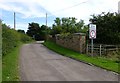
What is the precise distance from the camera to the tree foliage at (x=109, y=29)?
1244 inches

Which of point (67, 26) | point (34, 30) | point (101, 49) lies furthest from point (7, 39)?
point (34, 30)

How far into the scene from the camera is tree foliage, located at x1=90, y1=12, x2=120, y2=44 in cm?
3161

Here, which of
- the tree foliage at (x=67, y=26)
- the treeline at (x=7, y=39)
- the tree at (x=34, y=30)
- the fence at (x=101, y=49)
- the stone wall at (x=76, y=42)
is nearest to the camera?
the treeline at (x=7, y=39)

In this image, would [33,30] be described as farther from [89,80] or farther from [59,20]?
[89,80]

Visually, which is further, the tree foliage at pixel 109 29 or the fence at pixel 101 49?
the tree foliage at pixel 109 29

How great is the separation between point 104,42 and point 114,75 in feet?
57.3

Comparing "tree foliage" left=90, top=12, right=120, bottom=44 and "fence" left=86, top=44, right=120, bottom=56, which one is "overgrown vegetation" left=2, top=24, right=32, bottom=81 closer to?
"fence" left=86, top=44, right=120, bottom=56

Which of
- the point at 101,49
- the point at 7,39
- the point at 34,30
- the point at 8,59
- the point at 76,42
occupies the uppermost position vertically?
the point at 34,30

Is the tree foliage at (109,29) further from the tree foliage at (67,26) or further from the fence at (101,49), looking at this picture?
the tree foliage at (67,26)

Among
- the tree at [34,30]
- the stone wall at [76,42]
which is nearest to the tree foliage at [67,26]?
the stone wall at [76,42]

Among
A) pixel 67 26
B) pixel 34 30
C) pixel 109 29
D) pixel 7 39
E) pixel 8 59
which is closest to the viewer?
pixel 8 59

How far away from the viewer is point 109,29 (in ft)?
104

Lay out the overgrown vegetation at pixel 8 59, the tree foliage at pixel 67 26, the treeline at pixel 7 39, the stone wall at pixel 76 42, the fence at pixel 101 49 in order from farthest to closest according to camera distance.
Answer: the tree foliage at pixel 67 26 < the stone wall at pixel 76 42 < the fence at pixel 101 49 < the treeline at pixel 7 39 < the overgrown vegetation at pixel 8 59

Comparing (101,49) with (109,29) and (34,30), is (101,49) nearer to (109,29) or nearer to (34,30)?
(109,29)
